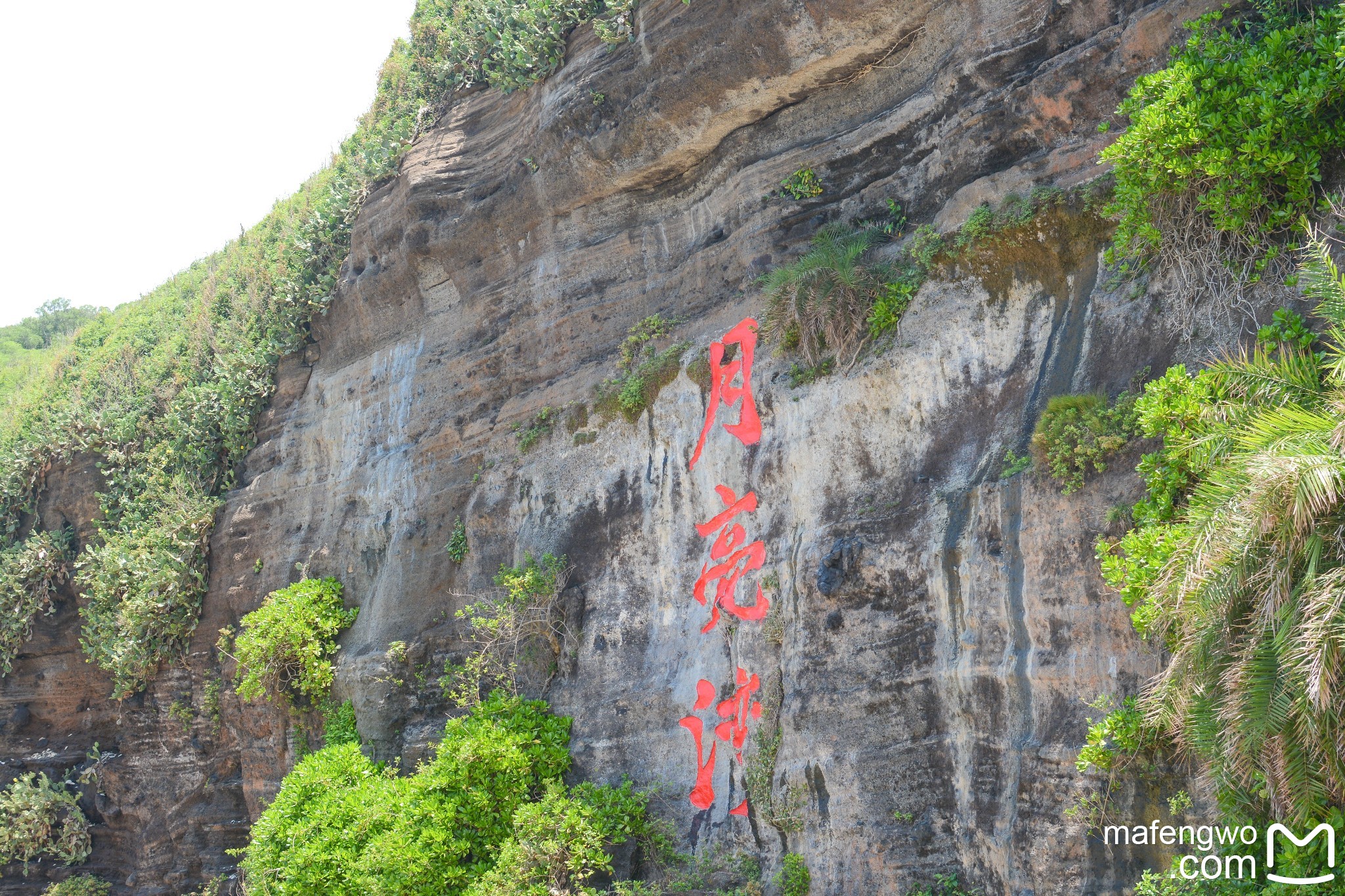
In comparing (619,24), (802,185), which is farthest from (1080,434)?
(619,24)

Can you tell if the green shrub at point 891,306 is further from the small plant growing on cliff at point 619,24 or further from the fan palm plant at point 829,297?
the small plant growing on cliff at point 619,24

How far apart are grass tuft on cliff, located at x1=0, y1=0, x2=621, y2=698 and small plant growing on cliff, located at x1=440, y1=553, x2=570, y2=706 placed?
645 cm

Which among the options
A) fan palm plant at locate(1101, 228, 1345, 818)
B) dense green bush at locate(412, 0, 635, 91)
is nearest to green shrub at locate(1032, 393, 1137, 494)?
fan palm plant at locate(1101, 228, 1345, 818)

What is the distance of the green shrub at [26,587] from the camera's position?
56.1 feet

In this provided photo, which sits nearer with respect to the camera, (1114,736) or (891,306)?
(1114,736)

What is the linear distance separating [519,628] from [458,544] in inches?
84.8

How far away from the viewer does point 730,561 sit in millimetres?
9578

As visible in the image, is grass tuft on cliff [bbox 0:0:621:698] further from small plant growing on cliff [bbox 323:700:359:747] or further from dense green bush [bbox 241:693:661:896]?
dense green bush [bbox 241:693:661:896]

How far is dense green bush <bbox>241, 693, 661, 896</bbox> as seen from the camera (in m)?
9.16

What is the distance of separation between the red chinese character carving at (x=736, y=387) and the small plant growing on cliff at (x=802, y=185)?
1471 mm

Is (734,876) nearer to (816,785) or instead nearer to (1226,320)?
(816,785)

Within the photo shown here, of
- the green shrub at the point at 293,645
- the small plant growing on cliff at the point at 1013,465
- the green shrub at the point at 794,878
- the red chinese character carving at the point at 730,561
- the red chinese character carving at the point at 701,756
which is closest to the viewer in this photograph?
the small plant growing on cliff at the point at 1013,465

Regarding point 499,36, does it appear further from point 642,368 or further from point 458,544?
point 458,544

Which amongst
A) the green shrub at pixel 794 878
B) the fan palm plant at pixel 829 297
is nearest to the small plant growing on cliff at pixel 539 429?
the fan palm plant at pixel 829 297
